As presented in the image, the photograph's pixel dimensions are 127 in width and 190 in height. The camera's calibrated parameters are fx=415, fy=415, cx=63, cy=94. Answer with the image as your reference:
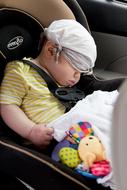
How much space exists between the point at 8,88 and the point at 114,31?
106 cm

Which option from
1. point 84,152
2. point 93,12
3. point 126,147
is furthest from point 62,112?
point 93,12

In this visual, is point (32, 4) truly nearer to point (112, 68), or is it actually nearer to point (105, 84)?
point (105, 84)

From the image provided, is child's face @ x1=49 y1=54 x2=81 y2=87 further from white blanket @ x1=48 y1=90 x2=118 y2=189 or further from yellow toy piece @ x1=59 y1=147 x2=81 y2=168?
yellow toy piece @ x1=59 y1=147 x2=81 y2=168

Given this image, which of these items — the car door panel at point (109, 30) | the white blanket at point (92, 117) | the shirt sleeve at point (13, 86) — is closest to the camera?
the white blanket at point (92, 117)

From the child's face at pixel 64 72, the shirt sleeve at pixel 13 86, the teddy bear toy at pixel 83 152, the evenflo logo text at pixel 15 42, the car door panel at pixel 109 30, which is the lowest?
the car door panel at pixel 109 30

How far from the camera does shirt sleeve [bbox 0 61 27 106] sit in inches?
54.8

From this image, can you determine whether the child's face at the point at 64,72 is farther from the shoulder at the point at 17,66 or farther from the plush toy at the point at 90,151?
the plush toy at the point at 90,151

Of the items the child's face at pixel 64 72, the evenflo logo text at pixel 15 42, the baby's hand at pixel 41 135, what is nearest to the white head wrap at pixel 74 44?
the child's face at pixel 64 72

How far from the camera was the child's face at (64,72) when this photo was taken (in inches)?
57.1

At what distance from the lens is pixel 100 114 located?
1.32 meters

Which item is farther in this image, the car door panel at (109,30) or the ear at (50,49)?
the car door panel at (109,30)

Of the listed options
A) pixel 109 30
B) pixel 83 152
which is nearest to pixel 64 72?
pixel 83 152

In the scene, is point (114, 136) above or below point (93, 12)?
above

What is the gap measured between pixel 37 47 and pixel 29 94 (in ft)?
0.76
